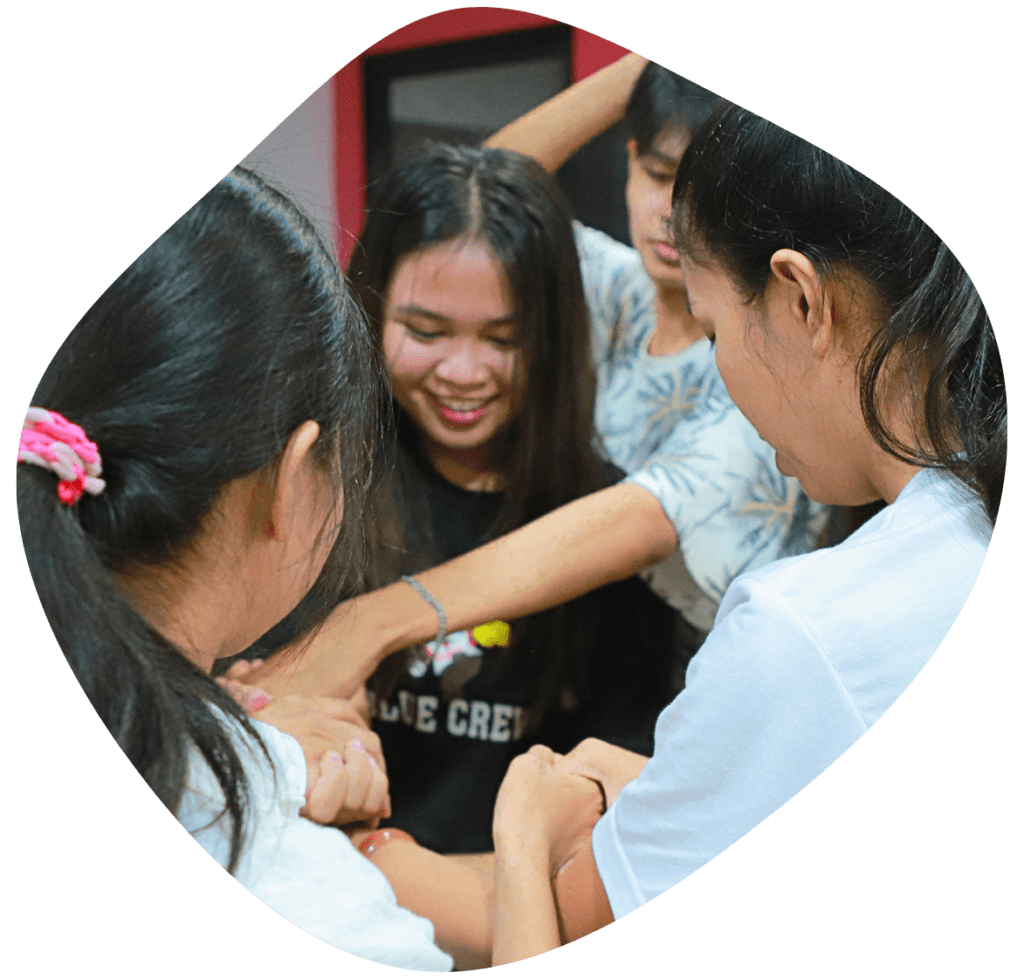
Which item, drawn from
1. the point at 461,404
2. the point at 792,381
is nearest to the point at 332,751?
the point at 461,404

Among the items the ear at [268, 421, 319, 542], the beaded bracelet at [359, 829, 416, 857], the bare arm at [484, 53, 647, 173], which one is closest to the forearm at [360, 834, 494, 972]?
the beaded bracelet at [359, 829, 416, 857]

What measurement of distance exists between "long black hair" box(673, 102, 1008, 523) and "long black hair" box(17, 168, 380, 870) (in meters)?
0.39

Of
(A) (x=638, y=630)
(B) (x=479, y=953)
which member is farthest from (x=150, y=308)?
(B) (x=479, y=953)

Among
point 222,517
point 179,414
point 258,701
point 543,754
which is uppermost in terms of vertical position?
point 179,414

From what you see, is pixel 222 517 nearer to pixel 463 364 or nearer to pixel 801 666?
pixel 463 364

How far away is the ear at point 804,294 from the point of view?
0.97 m

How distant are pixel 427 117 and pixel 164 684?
63cm

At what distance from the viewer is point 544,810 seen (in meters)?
1.08

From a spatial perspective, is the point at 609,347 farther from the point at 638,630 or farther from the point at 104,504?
the point at 104,504

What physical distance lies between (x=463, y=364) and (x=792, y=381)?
1.09ft

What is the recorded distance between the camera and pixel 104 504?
0.91 m

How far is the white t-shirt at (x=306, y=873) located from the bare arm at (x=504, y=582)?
9cm

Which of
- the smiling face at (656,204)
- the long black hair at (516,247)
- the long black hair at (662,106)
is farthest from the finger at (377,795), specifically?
the long black hair at (662,106)

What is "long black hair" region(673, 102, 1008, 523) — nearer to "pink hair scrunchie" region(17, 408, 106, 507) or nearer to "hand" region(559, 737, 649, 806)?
"hand" region(559, 737, 649, 806)
